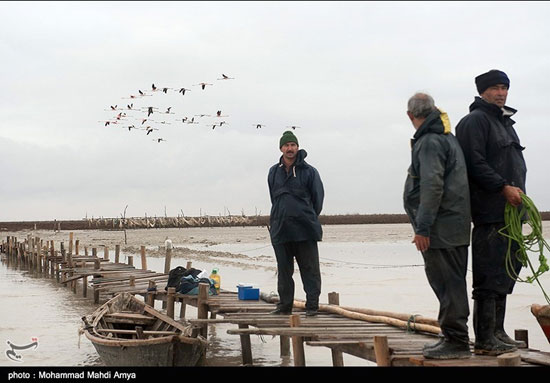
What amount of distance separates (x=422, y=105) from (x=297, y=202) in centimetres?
267

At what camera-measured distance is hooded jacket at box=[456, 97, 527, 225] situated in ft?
15.6

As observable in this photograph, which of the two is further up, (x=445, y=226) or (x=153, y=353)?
(x=445, y=226)

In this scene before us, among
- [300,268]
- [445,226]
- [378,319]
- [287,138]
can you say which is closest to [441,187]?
[445,226]

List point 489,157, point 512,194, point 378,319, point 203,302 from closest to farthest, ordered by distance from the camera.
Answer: point 512,194, point 489,157, point 378,319, point 203,302

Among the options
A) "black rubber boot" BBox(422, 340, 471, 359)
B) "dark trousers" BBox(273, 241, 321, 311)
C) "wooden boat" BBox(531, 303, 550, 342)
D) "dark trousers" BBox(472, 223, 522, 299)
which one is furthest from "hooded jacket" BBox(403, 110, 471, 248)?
"dark trousers" BBox(273, 241, 321, 311)

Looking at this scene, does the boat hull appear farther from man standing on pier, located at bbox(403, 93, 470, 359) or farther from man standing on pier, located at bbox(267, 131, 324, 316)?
man standing on pier, located at bbox(403, 93, 470, 359)

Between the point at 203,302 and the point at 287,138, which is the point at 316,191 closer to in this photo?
the point at 287,138

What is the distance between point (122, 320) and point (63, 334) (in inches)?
83.8

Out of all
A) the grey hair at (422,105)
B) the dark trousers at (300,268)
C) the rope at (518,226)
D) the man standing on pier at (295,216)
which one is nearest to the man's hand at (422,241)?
the rope at (518,226)

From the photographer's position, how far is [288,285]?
744 cm

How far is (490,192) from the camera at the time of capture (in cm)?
481

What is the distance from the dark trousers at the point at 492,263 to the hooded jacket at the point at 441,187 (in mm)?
301
